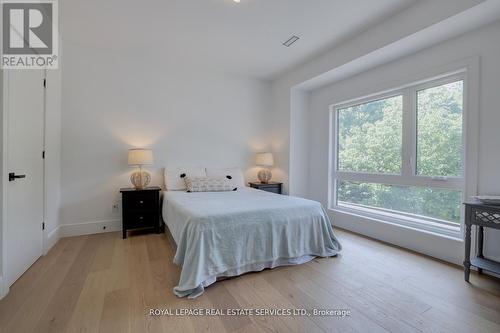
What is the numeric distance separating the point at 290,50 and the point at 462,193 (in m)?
2.68

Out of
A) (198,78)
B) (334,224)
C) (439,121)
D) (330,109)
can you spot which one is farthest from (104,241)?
(439,121)

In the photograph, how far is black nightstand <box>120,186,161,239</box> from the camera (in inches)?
122

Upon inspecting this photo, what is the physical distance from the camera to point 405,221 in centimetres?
284

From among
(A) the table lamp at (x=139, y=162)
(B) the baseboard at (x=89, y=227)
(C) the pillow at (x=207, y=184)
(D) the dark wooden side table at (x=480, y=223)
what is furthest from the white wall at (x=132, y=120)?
(D) the dark wooden side table at (x=480, y=223)

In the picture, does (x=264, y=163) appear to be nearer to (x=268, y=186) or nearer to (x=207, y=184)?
(x=268, y=186)

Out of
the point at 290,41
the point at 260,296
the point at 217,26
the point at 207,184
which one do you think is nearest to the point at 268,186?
the point at 207,184

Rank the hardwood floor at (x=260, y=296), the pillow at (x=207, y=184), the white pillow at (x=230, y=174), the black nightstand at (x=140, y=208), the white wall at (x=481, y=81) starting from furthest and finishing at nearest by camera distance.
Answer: the white pillow at (x=230, y=174)
the pillow at (x=207, y=184)
the black nightstand at (x=140, y=208)
the white wall at (x=481, y=81)
the hardwood floor at (x=260, y=296)

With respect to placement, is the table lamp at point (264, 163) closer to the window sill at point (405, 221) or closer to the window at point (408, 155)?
the window at point (408, 155)

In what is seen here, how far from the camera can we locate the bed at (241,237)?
1.86 meters

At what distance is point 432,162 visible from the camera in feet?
8.64

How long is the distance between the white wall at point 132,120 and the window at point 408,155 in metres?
1.88
